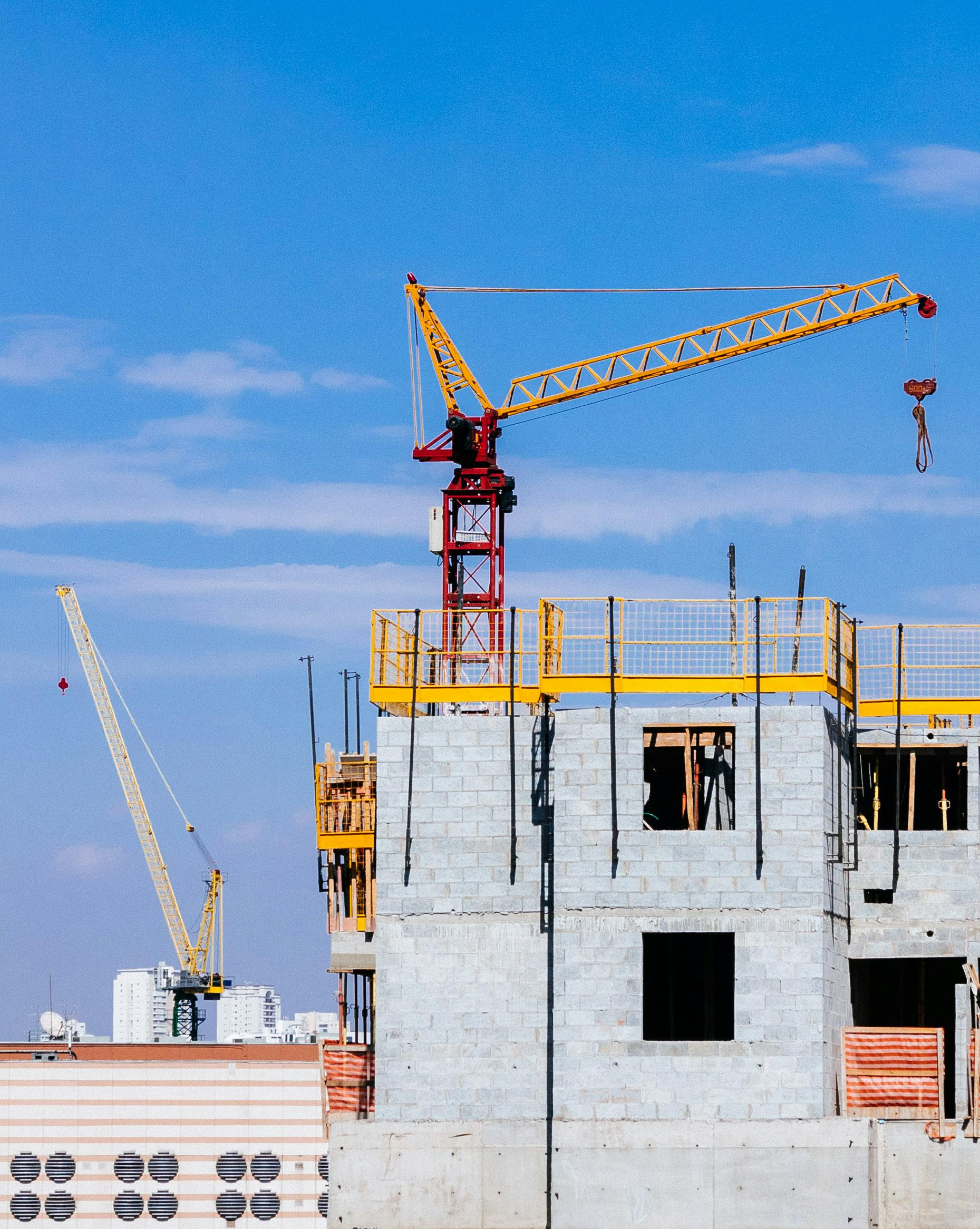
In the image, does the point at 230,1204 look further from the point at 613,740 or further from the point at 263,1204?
the point at 613,740

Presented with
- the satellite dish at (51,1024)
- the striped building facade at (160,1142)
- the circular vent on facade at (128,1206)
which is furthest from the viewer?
the satellite dish at (51,1024)

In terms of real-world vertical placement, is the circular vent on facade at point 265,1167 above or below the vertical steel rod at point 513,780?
below

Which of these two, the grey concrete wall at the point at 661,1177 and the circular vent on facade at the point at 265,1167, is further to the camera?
the circular vent on facade at the point at 265,1167

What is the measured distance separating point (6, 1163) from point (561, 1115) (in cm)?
6891

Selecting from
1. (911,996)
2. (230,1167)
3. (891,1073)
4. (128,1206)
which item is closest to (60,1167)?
(128,1206)

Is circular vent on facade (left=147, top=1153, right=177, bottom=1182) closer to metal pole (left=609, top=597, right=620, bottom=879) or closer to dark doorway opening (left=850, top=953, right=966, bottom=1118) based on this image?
dark doorway opening (left=850, top=953, right=966, bottom=1118)

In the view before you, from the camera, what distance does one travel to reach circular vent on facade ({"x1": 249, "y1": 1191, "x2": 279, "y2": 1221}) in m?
101

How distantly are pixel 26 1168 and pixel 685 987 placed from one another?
66298 mm

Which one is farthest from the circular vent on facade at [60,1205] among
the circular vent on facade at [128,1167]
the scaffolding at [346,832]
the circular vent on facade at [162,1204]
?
the scaffolding at [346,832]

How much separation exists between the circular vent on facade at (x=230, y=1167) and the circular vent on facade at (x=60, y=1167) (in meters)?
6.88

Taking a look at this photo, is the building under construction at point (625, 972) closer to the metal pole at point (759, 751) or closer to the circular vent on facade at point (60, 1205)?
the metal pole at point (759, 751)

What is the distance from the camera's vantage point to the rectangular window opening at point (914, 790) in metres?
39.7

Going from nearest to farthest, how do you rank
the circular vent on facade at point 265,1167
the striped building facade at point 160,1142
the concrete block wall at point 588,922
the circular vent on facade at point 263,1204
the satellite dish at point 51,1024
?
the concrete block wall at point 588,922 < the striped building facade at point 160,1142 < the circular vent on facade at point 265,1167 < the circular vent on facade at point 263,1204 < the satellite dish at point 51,1024

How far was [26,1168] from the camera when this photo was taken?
98.2 m
